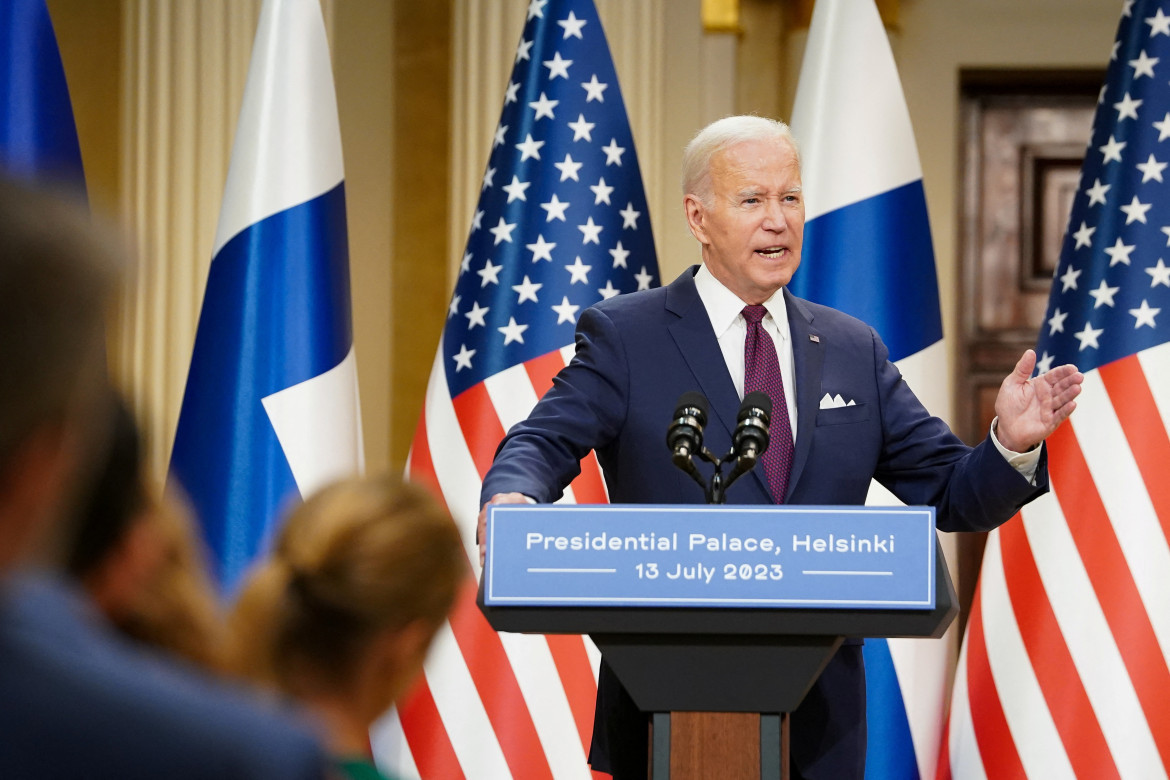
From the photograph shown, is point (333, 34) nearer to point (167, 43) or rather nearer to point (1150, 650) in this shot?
point (167, 43)

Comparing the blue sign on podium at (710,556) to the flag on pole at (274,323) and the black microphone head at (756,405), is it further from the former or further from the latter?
the flag on pole at (274,323)

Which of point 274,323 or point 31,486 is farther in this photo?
Answer: point 274,323

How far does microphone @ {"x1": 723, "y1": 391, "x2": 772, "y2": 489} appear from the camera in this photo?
1.96m

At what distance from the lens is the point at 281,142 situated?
12.7ft

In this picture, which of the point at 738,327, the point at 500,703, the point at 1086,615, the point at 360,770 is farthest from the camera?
the point at 500,703

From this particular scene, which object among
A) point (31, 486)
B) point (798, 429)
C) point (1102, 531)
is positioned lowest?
point (1102, 531)

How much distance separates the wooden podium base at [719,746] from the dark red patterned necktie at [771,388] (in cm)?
49

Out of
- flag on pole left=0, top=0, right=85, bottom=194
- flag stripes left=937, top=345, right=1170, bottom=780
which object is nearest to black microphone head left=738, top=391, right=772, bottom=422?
flag stripes left=937, top=345, right=1170, bottom=780

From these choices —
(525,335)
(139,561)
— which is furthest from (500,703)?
(139,561)

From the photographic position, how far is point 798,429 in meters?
2.46

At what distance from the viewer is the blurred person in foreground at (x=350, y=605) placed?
3.52 feet

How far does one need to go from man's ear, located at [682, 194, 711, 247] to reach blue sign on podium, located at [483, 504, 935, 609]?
978 millimetres

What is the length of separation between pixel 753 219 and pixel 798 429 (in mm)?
418

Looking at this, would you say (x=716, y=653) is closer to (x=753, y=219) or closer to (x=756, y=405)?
(x=756, y=405)
